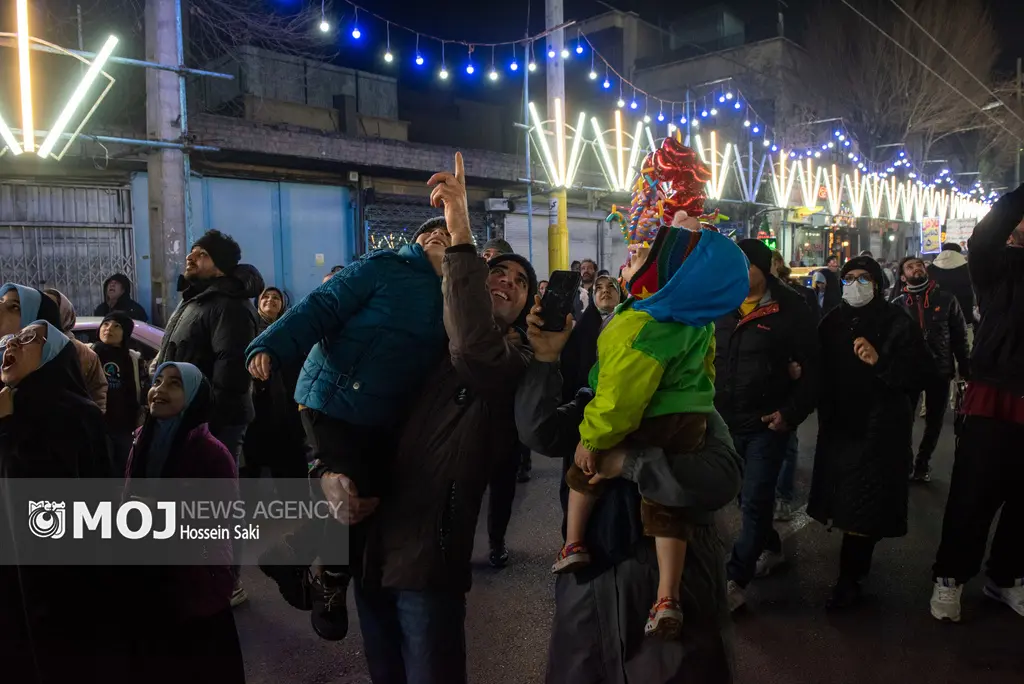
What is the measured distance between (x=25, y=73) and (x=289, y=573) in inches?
353

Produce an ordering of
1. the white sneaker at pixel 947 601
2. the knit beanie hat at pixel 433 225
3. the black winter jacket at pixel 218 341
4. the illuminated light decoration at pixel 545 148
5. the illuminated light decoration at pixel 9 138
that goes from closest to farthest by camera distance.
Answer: the knit beanie hat at pixel 433 225
the white sneaker at pixel 947 601
the black winter jacket at pixel 218 341
the illuminated light decoration at pixel 9 138
the illuminated light decoration at pixel 545 148

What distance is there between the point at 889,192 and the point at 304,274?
28.0 metres

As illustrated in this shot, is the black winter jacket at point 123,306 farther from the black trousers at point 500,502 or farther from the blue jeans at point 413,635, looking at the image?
the blue jeans at point 413,635

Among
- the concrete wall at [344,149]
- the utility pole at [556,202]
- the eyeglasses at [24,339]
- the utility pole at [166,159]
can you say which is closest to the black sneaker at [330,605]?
the eyeglasses at [24,339]

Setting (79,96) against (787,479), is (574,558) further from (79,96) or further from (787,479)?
(79,96)

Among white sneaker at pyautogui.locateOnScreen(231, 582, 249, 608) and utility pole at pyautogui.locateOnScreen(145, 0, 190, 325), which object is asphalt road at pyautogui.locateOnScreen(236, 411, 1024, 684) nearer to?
white sneaker at pyautogui.locateOnScreen(231, 582, 249, 608)

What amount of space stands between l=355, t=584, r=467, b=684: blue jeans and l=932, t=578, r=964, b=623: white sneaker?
2.98m

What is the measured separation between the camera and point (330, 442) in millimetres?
2178

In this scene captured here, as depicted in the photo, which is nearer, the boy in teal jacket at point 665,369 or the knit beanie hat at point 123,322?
the boy in teal jacket at point 665,369

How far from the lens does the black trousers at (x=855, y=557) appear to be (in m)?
3.87

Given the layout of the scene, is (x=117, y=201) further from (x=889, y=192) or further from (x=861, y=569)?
(x=889, y=192)

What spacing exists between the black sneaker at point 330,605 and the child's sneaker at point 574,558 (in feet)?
2.37

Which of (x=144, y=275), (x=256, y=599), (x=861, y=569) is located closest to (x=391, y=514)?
(x=256, y=599)

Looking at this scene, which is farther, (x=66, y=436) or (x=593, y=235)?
(x=593, y=235)
